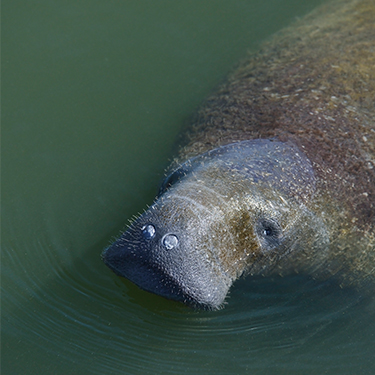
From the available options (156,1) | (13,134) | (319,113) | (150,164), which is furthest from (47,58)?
(319,113)

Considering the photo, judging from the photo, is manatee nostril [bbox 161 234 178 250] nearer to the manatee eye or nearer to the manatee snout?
the manatee snout

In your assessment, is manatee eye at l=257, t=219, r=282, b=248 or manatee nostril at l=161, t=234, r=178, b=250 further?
manatee eye at l=257, t=219, r=282, b=248

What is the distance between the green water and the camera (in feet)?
16.2

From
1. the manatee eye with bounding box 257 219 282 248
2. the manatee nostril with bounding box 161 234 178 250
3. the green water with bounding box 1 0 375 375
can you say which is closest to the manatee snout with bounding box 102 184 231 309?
the manatee nostril with bounding box 161 234 178 250

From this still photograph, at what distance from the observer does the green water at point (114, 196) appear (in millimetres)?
4926

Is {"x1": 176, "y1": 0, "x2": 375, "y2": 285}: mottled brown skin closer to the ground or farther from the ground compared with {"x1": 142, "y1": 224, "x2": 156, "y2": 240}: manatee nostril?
closer to the ground

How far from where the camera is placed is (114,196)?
6.21 m

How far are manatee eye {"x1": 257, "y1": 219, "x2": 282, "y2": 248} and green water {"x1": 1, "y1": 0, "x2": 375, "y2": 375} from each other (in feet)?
2.78

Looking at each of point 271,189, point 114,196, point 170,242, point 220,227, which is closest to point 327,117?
point 271,189

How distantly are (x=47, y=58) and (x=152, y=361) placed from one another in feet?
17.7

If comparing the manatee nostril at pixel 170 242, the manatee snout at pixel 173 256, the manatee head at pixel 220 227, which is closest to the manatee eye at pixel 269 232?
the manatee head at pixel 220 227

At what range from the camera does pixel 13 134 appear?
23.2 ft

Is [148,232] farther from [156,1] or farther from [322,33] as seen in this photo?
[156,1]

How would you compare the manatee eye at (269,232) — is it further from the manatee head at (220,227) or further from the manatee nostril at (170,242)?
the manatee nostril at (170,242)
